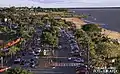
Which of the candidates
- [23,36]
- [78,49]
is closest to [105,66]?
[78,49]

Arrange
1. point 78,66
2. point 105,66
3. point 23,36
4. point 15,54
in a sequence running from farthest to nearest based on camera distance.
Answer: point 23,36 < point 15,54 < point 78,66 < point 105,66

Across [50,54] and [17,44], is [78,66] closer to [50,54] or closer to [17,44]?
[50,54]

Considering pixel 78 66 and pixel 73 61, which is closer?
pixel 78 66

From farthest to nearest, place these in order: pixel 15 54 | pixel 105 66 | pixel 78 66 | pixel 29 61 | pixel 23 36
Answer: pixel 23 36 < pixel 15 54 < pixel 29 61 < pixel 78 66 < pixel 105 66

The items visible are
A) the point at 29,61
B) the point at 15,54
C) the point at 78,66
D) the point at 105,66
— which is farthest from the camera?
the point at 15,54

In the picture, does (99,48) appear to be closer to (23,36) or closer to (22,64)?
(22,64)

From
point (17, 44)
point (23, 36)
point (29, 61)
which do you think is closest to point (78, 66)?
point (29, 61)

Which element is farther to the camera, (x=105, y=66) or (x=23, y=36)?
(x=23, y=36)
